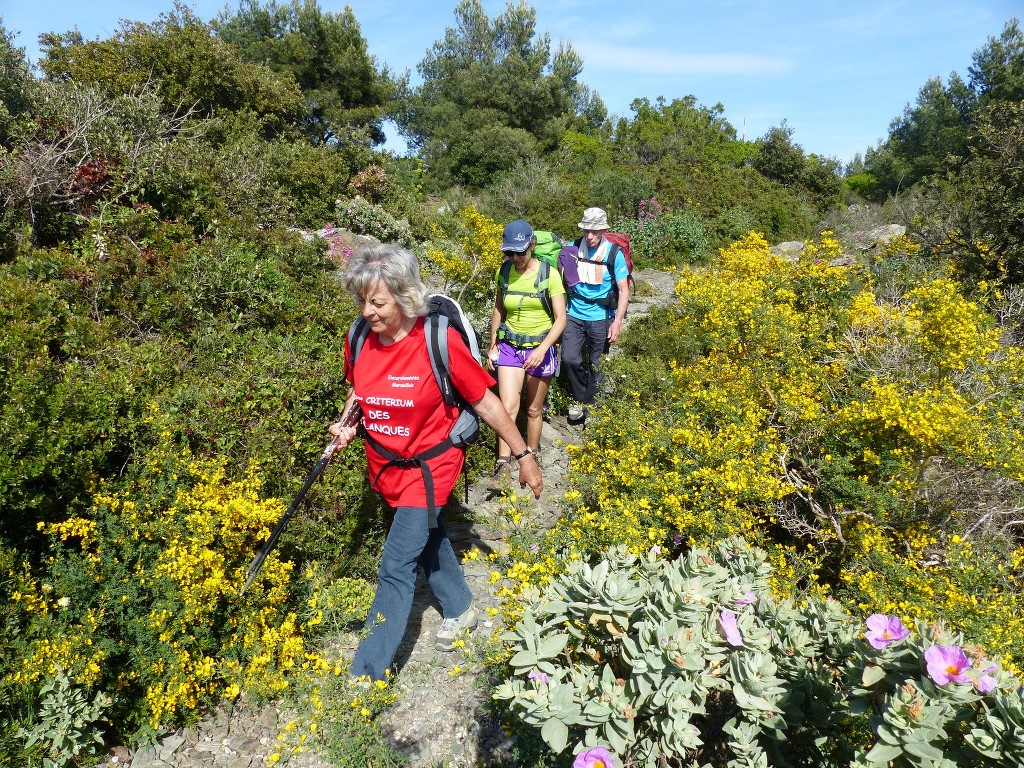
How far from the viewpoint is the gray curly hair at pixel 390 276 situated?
257 centimetres

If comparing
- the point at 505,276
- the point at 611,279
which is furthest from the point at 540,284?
the point at 611,279

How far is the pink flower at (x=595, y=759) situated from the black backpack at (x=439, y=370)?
1.39m

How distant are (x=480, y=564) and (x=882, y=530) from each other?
7.74ft

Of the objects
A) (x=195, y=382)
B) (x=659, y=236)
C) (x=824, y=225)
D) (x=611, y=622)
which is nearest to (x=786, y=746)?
(x=611, y=622)

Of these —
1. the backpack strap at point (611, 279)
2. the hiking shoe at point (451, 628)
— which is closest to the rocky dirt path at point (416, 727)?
the hiking shoe at point (451, 628)

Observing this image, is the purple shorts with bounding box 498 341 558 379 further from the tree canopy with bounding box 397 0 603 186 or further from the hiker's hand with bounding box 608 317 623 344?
the tree canopy with bounding box 397 0 603 186

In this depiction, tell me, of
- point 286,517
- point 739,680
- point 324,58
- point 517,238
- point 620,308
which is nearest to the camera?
point 739,680

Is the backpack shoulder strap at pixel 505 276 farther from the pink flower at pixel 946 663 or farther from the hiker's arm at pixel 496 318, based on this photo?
the pink flower at pixel 946 663

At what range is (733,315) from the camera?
5121 mm

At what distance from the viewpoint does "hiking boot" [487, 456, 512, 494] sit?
15.8 ft

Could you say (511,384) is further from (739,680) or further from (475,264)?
(739,680)

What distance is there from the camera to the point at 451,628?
3277 millimetres

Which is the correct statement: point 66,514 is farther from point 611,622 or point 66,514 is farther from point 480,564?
point 611,622

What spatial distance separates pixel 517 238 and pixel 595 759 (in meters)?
3.24
